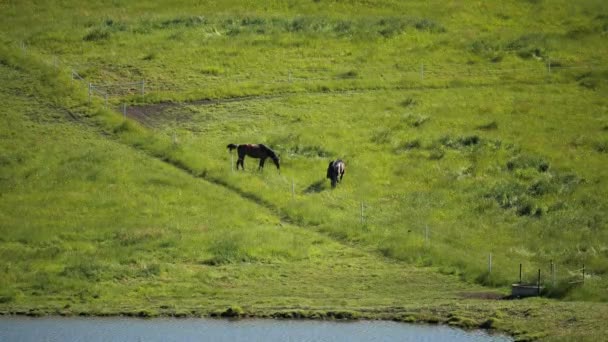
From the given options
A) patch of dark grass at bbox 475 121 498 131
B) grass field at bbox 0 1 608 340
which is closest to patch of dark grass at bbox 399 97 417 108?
grass field at bbox 0 1 608 340

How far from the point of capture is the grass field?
183 ft

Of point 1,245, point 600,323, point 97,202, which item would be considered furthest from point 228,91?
point 600,323

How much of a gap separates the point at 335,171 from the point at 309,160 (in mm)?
3765

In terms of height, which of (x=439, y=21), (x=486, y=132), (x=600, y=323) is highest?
(x=439, y=21)

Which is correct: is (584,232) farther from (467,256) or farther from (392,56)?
(392,56)

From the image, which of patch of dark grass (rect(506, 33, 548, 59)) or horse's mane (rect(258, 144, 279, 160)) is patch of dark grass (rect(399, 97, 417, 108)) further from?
horse's mane (rect(258, 144, 279, 160))

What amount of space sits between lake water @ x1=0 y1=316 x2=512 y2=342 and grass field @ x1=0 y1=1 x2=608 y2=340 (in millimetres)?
946

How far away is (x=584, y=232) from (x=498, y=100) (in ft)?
75.3

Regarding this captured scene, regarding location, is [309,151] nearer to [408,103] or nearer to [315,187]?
[315,187]

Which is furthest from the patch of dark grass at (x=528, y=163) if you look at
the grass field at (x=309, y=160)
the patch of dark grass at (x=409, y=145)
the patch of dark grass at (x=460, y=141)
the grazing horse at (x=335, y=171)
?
the grazing horse at (x=335, y=171)

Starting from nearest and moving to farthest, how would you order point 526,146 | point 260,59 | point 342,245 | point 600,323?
point 600,323 < point 342,245 < point 526,146 < point 260,59

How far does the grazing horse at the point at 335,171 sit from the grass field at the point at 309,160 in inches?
18.6

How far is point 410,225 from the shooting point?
63219 mm

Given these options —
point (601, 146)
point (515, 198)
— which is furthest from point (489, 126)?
point (515, 198)
